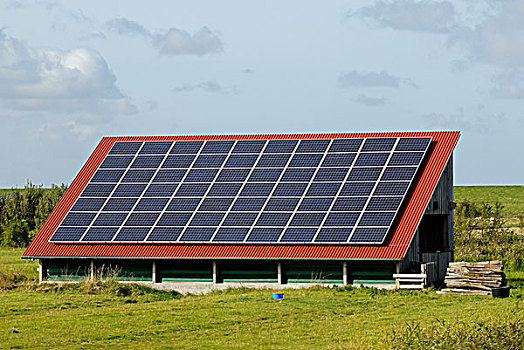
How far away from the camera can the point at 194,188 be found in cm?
4034

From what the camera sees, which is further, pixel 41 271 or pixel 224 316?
pixel 41 271

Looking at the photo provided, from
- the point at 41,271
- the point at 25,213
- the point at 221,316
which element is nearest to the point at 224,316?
the point at 221,316

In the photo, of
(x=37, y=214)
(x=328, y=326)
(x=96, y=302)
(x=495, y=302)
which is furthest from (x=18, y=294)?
(x=37, y=214)

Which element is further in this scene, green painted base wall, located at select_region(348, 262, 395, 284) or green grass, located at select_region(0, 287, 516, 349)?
green painted base wall, located at select_region(348, 262, 395, 284)

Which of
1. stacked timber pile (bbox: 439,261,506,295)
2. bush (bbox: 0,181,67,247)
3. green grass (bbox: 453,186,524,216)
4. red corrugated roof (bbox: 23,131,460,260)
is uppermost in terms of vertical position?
green grass (bbox: 453,186,524,216)

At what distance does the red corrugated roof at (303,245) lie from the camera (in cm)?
3503

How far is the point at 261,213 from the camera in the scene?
37688 mm

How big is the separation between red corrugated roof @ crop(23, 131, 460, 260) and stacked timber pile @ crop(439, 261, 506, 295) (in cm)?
215

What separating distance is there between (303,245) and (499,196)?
90.2 meters

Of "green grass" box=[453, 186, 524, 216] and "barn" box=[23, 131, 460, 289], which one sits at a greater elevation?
"green grass" box=[453, 186, 524, 216]

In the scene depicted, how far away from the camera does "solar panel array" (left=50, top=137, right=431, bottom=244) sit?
36.7 meters

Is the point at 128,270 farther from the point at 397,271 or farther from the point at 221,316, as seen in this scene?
the point at 221,316

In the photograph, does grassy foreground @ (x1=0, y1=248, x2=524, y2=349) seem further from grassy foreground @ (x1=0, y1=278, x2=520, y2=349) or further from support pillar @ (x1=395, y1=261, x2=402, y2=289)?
support pillar @ (x1=395, y1=261, x2=402, y2=289)

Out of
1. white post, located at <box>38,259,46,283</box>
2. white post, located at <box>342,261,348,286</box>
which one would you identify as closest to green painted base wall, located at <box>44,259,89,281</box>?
white post, located at <box>38,259,46,283</box>
